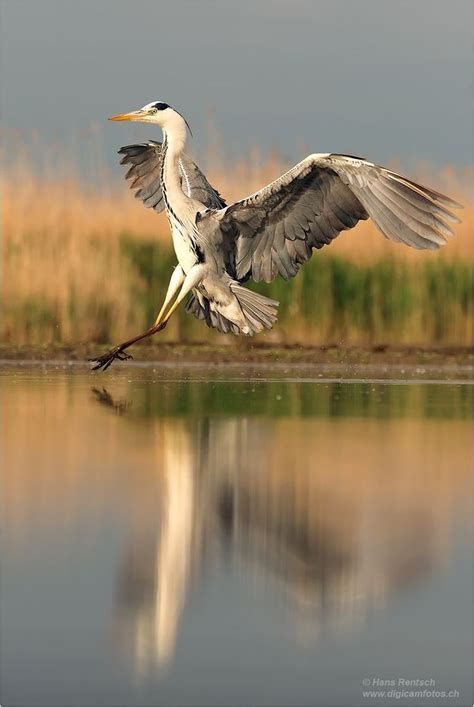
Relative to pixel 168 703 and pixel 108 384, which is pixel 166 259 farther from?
pixel 168 703

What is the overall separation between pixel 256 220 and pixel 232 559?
546 centimetres

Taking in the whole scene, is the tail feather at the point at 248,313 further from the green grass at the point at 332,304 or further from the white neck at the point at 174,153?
the green grass at the point at 332,304

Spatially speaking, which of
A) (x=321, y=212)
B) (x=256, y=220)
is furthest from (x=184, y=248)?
(x=321, y=212)

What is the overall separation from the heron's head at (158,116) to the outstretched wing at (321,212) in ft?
2.88

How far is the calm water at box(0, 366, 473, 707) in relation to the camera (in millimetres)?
3566

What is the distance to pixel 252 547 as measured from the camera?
4.93m

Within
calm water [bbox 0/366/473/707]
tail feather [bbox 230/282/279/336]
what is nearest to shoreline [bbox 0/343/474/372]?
tail feather [bbox 230/282/279/336]

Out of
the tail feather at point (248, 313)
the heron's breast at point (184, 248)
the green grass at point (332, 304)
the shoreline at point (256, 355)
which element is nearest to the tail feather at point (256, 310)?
the tail feather at point (248, 313)

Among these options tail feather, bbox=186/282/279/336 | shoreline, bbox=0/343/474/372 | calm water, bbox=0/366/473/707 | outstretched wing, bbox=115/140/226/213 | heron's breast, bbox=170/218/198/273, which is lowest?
calm water, bbox=0/366/473/707

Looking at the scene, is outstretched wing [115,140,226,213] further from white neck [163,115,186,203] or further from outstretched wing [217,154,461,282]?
outstretched wing [217,154,461,282]

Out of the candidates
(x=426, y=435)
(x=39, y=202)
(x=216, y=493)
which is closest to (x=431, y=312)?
(x=39, y=202)

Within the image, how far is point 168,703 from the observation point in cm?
332

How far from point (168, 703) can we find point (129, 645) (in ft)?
1.52

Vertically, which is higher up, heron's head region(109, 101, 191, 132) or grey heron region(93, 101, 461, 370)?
heron's head region(109, 101, 191, 132)
